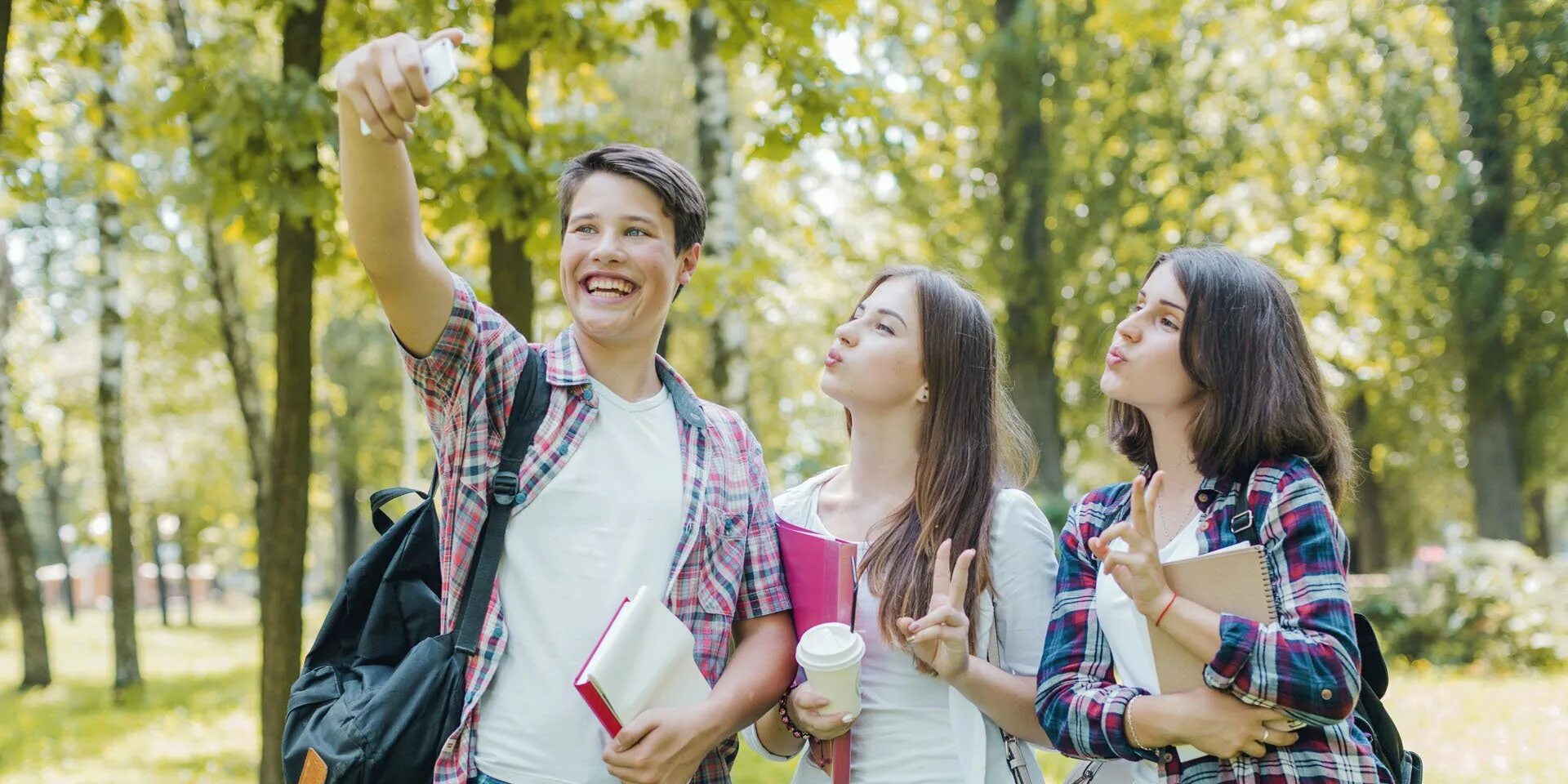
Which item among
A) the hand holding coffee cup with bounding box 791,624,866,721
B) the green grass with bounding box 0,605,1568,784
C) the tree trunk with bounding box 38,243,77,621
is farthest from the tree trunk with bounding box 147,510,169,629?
the hand holding coffee cup with bounding box 791,624,866,721

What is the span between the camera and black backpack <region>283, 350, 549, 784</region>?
1986mm

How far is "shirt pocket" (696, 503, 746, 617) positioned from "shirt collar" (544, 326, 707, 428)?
22cm

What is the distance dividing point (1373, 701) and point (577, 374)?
1676mm

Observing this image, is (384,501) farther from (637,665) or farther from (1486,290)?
(1486,290)

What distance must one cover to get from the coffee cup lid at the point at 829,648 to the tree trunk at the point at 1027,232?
33.5ft

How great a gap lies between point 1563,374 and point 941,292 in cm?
1587

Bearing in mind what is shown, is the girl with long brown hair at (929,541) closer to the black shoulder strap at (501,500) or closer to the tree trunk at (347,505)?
the black shoulder strap at (501,500)

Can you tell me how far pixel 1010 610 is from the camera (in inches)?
105

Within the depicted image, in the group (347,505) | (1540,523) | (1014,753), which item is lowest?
(1540,523)

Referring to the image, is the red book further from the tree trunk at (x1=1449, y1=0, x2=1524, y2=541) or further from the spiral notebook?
the tree trunk at (x1=1449, y1=0, x2=1524, y2=541)

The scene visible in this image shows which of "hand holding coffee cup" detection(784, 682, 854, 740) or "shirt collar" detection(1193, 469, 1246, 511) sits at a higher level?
"shirt collar" detection(1193, 469, 1246, 511)

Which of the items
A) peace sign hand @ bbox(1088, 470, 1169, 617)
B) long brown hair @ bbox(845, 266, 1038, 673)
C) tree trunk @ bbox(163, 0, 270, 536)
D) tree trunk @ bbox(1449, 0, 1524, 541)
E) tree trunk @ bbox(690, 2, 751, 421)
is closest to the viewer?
peace sign hand @ bbox(1088, 470, 1169, 617)

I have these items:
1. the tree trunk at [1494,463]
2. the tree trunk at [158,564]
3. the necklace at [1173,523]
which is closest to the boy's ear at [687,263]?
the necklace at [1173,523]

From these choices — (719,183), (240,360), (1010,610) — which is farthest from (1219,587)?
(240,360)
